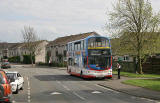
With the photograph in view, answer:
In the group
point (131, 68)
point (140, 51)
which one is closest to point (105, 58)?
point (140, 51)

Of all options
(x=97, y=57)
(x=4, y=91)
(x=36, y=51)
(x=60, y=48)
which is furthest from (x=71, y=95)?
(x=36, y=51)

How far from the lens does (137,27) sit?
3441cm

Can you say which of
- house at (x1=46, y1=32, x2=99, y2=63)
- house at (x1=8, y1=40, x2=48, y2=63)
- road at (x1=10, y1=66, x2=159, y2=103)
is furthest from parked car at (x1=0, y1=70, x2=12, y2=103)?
house at (x1=8, y1=40, x2=48, y2=63)

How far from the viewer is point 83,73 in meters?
29.5

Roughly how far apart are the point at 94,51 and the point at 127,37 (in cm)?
806

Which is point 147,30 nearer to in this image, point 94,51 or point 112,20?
point 112,20

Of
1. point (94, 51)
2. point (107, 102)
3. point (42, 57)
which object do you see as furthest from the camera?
point (42, 57)

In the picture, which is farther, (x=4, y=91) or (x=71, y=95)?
(x=71, y=95)

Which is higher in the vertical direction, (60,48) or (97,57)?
(60,48)

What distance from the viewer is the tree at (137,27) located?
33.6m

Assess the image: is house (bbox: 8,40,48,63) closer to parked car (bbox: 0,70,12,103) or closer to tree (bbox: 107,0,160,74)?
tree (bbox: 107,0,160,74)

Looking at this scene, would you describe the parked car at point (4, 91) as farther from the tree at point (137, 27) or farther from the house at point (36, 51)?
the house at point (36, 51)

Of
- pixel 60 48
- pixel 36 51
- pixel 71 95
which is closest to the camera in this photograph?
pixel 71 95

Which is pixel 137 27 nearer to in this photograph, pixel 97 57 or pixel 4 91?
pixel 97 57
